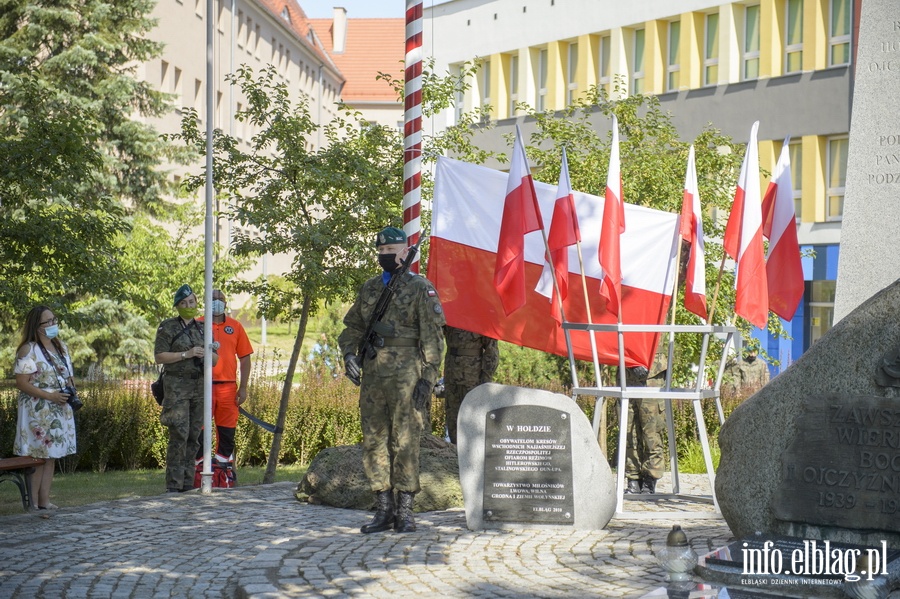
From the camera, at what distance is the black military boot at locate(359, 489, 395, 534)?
837 centimetres

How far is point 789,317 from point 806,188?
21690mm

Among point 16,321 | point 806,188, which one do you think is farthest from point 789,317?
point 806,188

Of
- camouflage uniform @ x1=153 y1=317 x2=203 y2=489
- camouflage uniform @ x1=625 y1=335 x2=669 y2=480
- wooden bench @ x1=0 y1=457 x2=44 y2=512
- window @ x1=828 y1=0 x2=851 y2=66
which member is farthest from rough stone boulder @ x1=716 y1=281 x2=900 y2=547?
window @ x1=828 y1=0 x2=851 y2=66

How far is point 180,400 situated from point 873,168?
658 cm

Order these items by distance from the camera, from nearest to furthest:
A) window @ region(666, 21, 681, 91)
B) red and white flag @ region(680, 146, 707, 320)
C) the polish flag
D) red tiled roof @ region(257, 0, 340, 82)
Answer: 1. red and white flag @ region(680, 146, 707, 320)
2. the polish flag
3. window @ region(666, 21, 681, 91)
4. red tiled roof @ region(257, 0, 340, 82)

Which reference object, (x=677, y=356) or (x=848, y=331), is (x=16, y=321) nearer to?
(x=677, y=356)

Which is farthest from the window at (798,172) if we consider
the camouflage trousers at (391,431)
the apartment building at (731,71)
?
the camouflage trousers at (391,431)

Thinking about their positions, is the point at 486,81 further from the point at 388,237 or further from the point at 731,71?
the point at 388,237

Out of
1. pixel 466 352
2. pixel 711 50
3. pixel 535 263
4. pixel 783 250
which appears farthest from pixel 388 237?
pixel 711 50

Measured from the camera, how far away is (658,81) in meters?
33.4

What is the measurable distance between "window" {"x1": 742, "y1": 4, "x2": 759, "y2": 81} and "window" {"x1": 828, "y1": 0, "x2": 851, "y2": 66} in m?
2.23

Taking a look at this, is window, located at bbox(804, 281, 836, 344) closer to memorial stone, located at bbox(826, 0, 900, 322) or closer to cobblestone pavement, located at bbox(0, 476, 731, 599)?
memorial stone, located at bbox(826, 0, 900, 322)

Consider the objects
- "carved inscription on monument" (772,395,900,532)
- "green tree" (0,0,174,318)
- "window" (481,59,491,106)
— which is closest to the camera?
"carved inscription on monument" (772,395,900,532)

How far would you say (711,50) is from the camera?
32.4 metres
